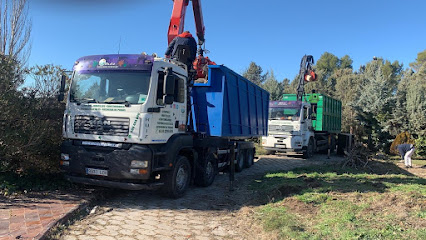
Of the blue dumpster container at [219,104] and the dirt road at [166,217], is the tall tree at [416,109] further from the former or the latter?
the dirt road at [166,217]

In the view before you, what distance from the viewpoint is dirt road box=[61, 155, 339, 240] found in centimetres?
449

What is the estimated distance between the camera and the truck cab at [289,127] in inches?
577

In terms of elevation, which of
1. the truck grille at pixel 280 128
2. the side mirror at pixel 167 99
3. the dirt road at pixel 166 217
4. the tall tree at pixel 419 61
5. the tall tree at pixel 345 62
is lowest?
the dirt road at pixel 166 217

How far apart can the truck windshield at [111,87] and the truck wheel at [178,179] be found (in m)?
1.55

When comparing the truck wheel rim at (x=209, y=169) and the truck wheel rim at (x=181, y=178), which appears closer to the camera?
the truck wheel rim at (x=181, y=178)

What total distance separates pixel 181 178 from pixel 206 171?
49.2 inches

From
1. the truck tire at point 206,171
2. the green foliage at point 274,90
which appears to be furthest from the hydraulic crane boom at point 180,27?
the green foliage at point 274,90

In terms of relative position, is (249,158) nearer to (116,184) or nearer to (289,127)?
(289,127)

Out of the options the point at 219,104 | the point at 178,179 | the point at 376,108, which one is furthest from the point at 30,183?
the point at 376,108

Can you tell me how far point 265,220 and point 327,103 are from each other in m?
14.5

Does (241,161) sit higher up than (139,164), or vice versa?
(139,164)

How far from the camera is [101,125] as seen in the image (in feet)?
19.2

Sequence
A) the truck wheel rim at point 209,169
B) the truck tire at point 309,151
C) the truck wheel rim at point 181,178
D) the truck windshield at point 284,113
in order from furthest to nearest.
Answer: the truck tire at point 309,151
the truck windshield at point 284,113
the truck wheel rim at point 209,169
the truck wheel rim at point 181,178

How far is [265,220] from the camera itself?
198 inches
